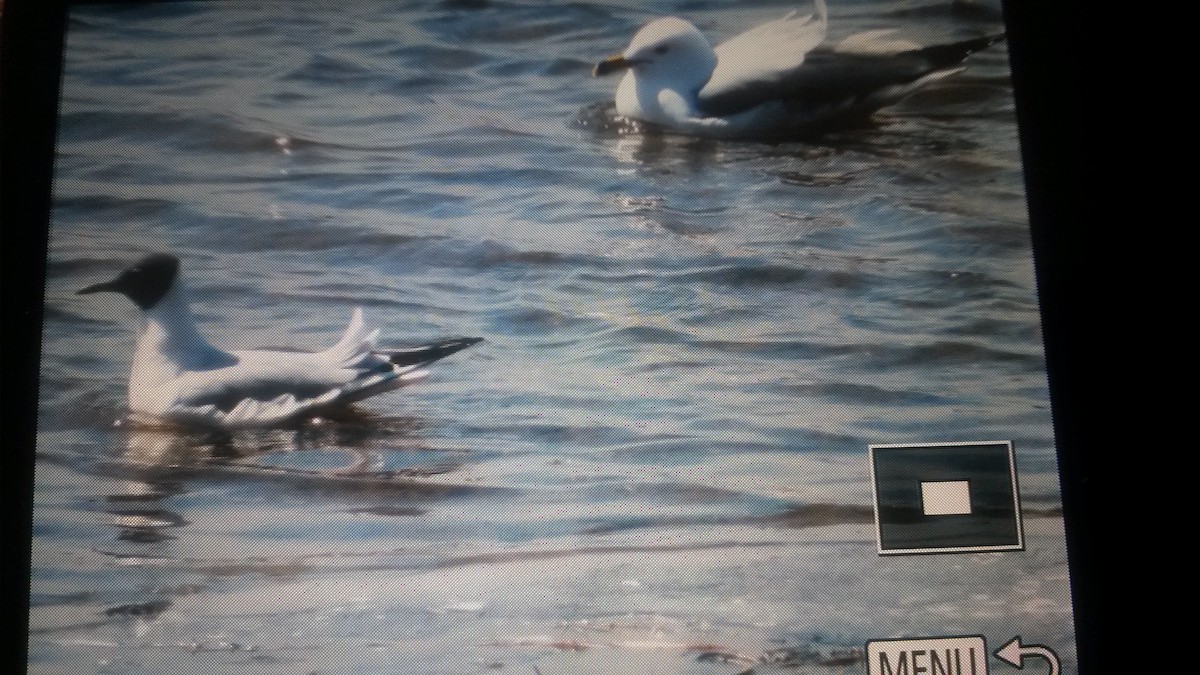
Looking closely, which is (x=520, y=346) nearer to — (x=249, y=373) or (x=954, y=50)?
(x=249, y=373)

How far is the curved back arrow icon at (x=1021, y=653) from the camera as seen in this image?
142cm

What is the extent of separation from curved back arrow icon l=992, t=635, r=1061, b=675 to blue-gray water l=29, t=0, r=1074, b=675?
2cm

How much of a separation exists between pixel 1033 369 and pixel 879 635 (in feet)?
1.47

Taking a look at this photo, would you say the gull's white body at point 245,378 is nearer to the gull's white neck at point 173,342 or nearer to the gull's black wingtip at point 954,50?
the gull's white neck at point 173,342

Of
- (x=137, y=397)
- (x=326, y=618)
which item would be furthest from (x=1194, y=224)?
(x=137, y=397)

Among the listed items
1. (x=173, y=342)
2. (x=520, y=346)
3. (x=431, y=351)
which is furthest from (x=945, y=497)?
(x=173, y=342)

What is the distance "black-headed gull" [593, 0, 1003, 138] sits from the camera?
5.28 ft

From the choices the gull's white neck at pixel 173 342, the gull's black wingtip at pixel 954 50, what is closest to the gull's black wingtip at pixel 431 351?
the gull's white neck at pixel 173 342

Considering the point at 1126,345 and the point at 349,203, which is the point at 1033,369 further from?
the point at 349,203

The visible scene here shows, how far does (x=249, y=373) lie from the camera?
1.52m

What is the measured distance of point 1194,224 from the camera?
5.00ft

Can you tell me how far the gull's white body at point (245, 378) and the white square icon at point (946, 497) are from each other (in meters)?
0.75

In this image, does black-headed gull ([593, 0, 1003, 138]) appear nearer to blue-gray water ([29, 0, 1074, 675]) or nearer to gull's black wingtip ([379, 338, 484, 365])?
blue-gray water ([29, 0, 1074, 675])

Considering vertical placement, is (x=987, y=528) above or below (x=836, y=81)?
below
